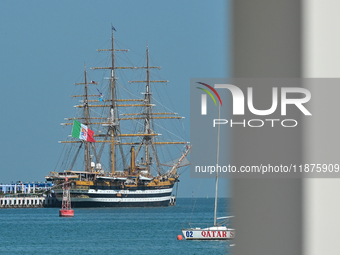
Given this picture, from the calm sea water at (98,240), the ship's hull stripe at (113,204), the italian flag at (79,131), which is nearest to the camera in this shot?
the calm sea water at (98,240)

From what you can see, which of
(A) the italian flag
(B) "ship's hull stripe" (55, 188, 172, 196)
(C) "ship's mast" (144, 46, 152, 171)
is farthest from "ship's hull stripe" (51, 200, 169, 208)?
(A) the italian flag

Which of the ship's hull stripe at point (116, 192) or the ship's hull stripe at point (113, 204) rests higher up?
the ship's hull stripe at point (116, 192)

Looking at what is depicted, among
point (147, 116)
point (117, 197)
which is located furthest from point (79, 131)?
point (147, 116)

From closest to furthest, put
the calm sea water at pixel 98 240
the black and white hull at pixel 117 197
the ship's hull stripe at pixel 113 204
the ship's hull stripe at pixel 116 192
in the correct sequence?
the calm sea water at pixel 98 240 < the ship's hull stripe at pixel 116 192 < the black and white hull at pixel 117 197 < the ship's hull stripe at pixel 113 204

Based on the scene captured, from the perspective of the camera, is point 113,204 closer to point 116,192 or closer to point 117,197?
point 117,197

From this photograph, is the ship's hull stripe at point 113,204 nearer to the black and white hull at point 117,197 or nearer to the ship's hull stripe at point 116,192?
the black and white hull at point 117,197

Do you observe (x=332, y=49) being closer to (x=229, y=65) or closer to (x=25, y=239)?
(x=229, y=65)

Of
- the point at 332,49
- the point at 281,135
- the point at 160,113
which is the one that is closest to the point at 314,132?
the point at 281,135

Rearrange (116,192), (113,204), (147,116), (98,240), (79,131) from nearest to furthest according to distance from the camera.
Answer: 1. (98,240)
2. (79,131)
3. (116,192)
4. (113,204)
5. (147,116)

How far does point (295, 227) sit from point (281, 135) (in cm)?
24

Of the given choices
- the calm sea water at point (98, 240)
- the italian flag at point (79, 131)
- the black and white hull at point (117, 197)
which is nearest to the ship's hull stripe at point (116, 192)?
the black and white hull at point (117, 197)

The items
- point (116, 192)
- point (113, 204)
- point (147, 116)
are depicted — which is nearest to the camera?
point (116, 192)

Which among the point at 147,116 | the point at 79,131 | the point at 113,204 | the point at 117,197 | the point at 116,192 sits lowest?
the point at 113,204

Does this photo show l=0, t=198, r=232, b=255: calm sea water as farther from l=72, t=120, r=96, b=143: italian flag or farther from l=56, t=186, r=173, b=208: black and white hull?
l=56, t=186, r=173, b=208: black and white hull
